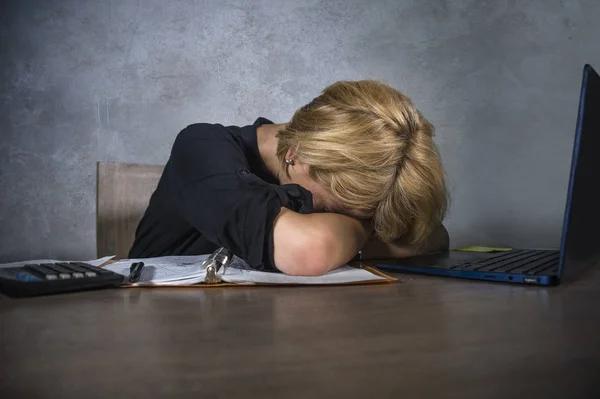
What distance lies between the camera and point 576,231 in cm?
83

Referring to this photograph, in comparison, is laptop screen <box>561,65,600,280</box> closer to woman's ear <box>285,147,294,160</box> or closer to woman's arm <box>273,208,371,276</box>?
woman's arm <box>273,208,371,276</box>

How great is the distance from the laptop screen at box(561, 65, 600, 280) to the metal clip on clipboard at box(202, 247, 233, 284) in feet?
1.57

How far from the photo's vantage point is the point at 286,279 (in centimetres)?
80

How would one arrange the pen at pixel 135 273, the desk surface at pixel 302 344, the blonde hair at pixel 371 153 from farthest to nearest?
the blonde hair at pixel 371 153, the pen at pixel 135 273, the desk surface at pixel 302 344

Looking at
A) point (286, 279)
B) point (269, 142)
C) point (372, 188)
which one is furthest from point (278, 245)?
point (269, 142)

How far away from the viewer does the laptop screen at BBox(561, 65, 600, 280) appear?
2.34 feet

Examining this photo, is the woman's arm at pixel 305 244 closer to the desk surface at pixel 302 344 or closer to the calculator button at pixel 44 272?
the desk surface at pixel 302 344

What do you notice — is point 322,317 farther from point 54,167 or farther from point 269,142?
point 54,167

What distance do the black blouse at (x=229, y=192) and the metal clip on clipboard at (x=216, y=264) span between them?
0.7 inches

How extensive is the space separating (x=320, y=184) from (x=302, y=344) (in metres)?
0.67

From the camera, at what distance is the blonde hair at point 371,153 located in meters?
1.04

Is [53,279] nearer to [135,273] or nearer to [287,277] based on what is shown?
[135,273]

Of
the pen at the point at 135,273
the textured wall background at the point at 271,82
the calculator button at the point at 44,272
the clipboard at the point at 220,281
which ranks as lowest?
the clipboard at the point at 220,281

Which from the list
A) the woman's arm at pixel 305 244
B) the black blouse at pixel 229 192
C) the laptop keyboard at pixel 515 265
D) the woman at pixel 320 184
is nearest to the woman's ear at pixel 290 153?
the woman at pixel 320 184
